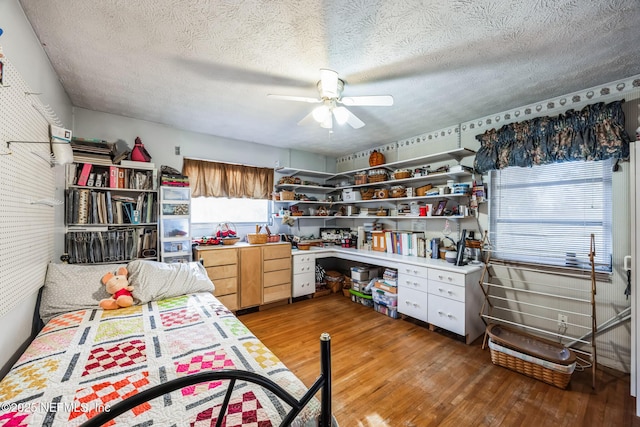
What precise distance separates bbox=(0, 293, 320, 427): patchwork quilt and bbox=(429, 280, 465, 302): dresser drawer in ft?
6.78

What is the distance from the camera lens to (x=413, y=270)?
9.87 feet

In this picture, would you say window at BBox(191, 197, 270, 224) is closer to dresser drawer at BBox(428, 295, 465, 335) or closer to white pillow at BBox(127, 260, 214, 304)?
white pillow at BBox(127, 260, 214, 304)

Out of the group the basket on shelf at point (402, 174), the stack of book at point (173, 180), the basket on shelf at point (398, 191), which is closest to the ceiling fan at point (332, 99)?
the basket on shelf at point (402, 174)

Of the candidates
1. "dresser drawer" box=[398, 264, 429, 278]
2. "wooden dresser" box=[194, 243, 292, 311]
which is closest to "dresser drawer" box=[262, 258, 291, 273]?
"wooden dresser" box=[194, 243, 292, 311]

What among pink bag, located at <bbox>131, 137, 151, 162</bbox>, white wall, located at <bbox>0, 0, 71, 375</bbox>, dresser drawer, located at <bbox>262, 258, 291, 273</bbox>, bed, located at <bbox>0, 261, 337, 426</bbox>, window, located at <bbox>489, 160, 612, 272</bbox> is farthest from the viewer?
dresser drawer, located at <bbox>262, 258, 291, 273</bbox>

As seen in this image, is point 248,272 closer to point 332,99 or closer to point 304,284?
point 304,284

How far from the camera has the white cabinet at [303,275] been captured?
3.79m

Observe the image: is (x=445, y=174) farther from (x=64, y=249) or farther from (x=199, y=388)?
(x=64, y=249)

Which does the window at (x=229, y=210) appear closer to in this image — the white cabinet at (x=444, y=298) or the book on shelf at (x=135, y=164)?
the book on shelf at (x=135, y=164)

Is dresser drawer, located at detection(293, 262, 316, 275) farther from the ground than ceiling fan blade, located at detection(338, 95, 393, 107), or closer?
closer

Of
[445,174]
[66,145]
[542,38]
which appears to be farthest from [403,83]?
[66,145]

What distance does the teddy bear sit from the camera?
1929mm

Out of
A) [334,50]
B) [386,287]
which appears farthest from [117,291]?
[386,287]

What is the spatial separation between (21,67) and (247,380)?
6.81ft
